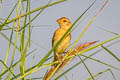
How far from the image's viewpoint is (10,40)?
2.56 ft

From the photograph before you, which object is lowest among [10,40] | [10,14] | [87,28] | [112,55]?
[112,55]

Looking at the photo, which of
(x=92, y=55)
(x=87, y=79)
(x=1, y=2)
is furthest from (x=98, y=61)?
(x=1, y=2)

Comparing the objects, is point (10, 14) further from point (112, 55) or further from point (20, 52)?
point (112, 55)

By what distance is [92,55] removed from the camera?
0.81 metres

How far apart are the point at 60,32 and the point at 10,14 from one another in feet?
3.98

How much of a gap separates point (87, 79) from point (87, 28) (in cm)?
29

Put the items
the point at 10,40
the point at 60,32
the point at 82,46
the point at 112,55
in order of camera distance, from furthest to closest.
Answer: the point at 60,32
the point at 82,46
the point at 10,40
the point at 112,55

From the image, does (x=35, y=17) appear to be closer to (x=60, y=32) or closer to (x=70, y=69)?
(x=70, y=69)

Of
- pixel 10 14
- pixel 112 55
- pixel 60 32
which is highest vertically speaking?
pixel 60 32

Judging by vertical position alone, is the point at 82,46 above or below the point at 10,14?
below

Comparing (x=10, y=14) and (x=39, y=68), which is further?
(x=10, y=14)

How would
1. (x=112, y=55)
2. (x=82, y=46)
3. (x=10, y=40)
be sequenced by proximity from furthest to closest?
(x=82, y=46), (x=10, y=40), (x=112, y=55)

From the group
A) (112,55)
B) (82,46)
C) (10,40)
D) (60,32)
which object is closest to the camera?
(112,55)

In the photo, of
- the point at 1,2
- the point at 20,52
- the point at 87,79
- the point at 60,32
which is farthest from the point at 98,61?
the point at 60,32
